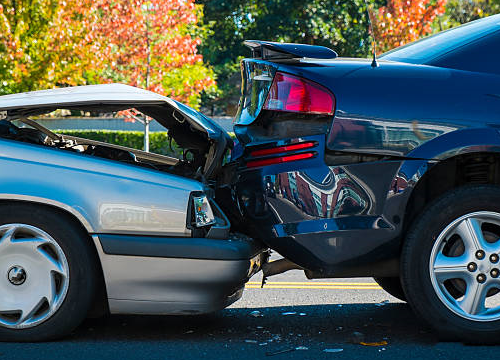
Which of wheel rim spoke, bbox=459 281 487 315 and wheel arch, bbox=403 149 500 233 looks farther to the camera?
wheel arch, bbox=403 149 500 233

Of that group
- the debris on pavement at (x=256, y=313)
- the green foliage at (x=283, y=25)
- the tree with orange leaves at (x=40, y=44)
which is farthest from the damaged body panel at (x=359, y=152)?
the green foliage at (x=283, y=25)

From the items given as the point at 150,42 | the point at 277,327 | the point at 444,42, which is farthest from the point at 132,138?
the point at 444,42

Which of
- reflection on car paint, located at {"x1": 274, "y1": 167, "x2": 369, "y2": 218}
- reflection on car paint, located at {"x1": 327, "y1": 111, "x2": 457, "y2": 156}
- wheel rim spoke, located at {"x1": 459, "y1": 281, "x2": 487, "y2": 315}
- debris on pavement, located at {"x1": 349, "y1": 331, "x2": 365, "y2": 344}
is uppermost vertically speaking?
→ reflection on car paint, located at {"x1": 327, "y1": 111, "x2": 457, "y2": 156}

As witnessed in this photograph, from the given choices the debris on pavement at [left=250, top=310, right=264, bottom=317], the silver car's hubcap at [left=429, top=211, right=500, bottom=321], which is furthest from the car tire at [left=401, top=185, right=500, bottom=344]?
the debris on pavement at [left=250, top=310, right=264, bottom=317]

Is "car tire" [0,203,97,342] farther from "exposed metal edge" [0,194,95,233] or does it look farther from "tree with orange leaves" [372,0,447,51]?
"tree with orange leaves" [372,0,447,51]

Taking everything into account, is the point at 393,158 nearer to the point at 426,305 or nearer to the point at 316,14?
the point at 426,305

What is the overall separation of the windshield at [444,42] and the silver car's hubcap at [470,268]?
94 centimetres

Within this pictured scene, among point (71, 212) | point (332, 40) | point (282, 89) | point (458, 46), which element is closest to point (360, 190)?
point (282, 89)

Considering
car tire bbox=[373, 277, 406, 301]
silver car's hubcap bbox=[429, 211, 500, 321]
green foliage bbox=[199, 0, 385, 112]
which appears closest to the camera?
silver car's hubcap bbox=[429, 211, 500, 321]

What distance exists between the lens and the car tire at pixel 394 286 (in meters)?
4.76

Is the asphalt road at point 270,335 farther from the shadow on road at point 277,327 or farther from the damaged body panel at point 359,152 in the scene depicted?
the damaged body panel at point 359,152

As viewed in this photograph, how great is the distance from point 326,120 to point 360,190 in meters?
0.40

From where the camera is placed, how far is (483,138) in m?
3.72

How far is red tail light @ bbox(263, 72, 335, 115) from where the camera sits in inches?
147
